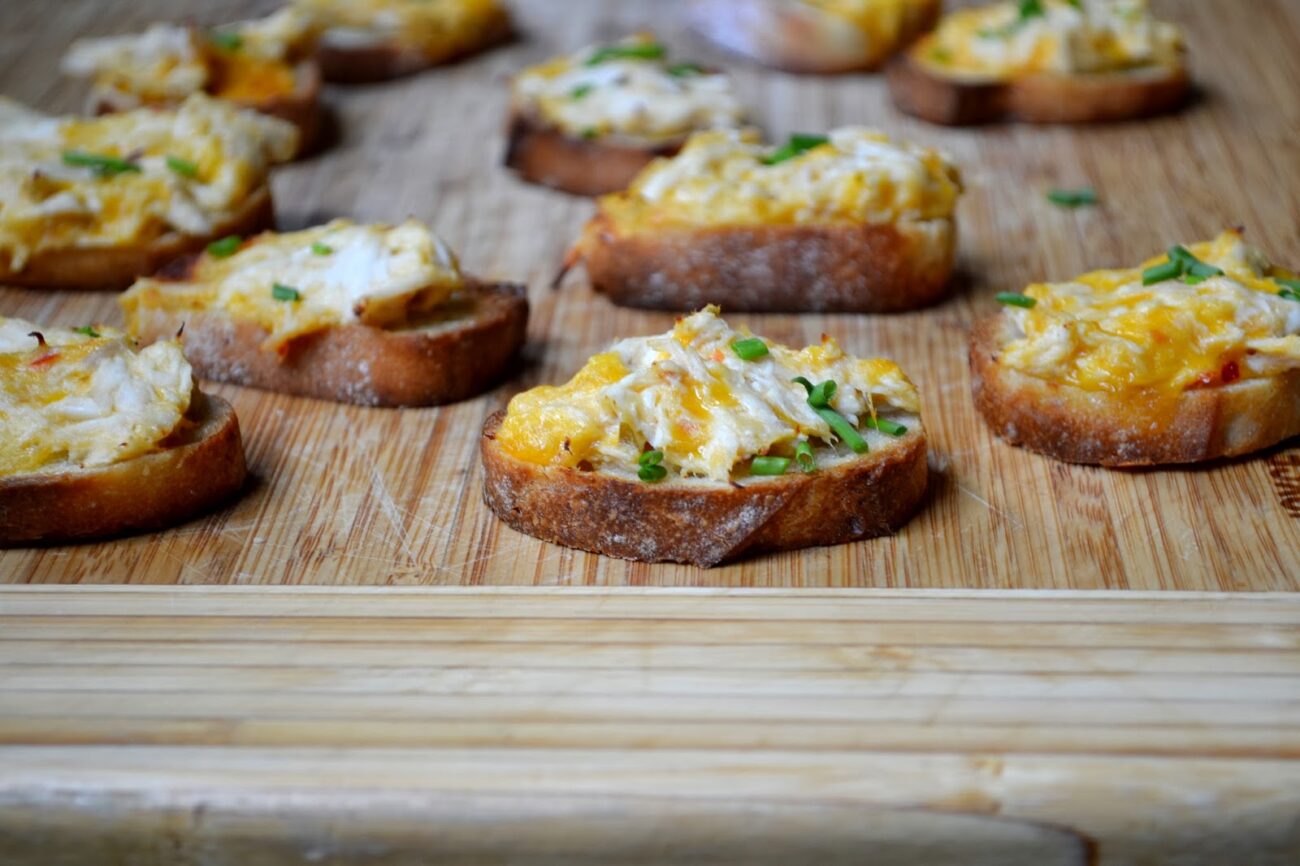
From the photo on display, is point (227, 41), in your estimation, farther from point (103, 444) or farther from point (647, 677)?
point (647, 677)

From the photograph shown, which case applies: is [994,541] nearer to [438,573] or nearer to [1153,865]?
[1153,865]

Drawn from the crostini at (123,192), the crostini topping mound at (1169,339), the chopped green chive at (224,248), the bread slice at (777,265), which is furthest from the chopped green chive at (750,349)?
the crostini at (123,192)

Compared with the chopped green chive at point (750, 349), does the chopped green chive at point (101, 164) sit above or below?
below

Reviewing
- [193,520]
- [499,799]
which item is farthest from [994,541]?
[193,520]

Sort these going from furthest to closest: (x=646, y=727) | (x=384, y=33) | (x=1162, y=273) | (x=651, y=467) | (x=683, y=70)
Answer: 1. (x=384, y=33)
2. (x=683, y=70)
3. (x=1162, y=273)
4. (x=651, y=467)
5. (x=646, y=727)

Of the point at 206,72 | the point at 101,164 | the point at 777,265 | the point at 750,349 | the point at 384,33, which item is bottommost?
the point at 384,33

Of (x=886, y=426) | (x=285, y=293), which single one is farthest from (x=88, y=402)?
(x=886, y=426)

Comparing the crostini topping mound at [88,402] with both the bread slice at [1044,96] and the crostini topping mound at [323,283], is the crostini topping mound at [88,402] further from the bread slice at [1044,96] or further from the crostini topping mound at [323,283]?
the bread slice at [1044,96]
